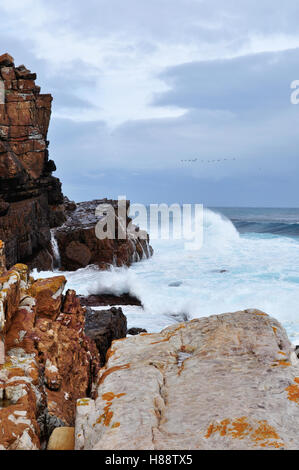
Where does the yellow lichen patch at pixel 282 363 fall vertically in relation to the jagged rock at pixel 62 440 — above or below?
above

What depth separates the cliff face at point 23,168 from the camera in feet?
64.7

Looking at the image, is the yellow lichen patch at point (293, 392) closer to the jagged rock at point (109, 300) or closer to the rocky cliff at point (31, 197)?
the jagged rock at point (109, 300)

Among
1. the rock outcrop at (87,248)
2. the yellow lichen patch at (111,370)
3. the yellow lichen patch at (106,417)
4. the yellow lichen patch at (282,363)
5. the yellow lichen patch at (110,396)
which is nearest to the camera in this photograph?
the yellow lichen patch at (106,417)

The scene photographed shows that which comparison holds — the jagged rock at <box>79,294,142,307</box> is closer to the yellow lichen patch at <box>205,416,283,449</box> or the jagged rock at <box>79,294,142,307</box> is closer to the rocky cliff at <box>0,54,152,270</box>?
the rocky cliff at <box>0,54,152,270</box>

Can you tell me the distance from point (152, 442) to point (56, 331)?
13.3 feet

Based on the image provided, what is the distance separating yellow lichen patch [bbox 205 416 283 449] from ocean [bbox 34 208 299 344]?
10.3 meters

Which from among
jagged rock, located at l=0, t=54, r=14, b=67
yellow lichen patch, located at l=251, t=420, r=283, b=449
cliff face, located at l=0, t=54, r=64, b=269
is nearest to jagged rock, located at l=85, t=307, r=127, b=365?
yellow lichen patch, located at l=251, t=420, r=283, b=449

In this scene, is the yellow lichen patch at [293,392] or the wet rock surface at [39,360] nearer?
the yellow lichen patch at [293,392]

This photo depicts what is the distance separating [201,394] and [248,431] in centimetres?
54

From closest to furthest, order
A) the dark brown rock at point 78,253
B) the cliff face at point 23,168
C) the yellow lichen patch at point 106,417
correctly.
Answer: the yellow lichen patch at point 106,417 < the cliff face at point 23,168 < the dark brown rock at point 78,253

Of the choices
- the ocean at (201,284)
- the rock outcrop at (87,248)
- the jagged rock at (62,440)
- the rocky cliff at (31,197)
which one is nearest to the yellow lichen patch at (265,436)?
the jagged rock at (62,440)

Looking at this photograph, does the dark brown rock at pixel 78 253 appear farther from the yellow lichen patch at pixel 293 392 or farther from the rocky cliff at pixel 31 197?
the yellow lichen patch at pixel 293 392

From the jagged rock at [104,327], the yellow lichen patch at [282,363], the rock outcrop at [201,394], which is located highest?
the yellow lichen patch at [282,363]
